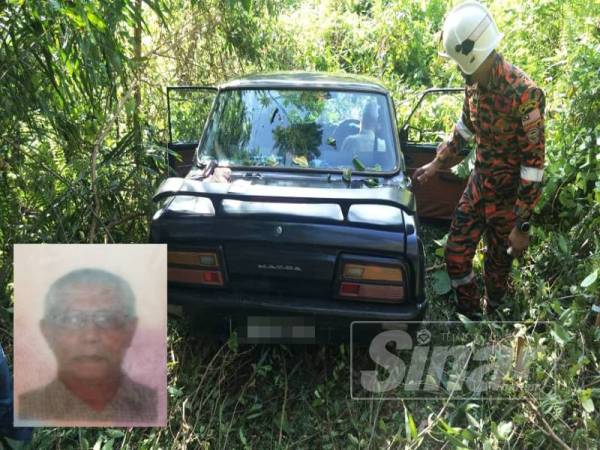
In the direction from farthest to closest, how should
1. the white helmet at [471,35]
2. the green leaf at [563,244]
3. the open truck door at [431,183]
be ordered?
the open truck door at [431,183] < the green leaf at [563,244] < the white helmet at [471,35]

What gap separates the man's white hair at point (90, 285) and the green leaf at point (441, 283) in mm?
2639

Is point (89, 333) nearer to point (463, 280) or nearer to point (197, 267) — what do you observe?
point (197, 267)

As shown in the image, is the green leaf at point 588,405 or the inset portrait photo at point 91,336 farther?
the green leaf at point 588,405

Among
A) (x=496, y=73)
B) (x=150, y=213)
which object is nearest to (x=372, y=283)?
(x=496, y=73)

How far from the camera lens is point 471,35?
329cm

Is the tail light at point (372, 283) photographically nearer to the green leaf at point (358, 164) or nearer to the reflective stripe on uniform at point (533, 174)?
the green leaf at point (358, 164)

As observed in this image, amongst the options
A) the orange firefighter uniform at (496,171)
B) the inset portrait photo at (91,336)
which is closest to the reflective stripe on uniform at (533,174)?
the orange firefighter uniform at (496,171)

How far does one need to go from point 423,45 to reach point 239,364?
7.30 meters

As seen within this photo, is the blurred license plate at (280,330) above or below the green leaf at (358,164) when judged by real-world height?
below

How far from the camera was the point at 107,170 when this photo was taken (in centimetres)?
389

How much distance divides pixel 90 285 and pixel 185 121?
140 inches

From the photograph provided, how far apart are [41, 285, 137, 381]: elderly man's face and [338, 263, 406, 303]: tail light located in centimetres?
111

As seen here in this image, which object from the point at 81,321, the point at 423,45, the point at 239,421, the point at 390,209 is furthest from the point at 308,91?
the point at 423,45

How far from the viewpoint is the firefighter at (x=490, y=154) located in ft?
10.8
